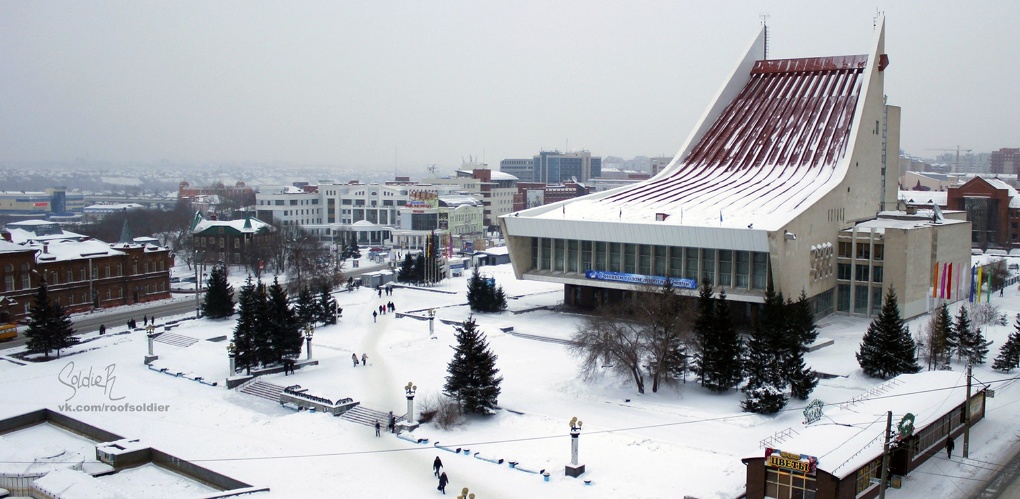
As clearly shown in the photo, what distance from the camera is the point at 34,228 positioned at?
92938 millimetres

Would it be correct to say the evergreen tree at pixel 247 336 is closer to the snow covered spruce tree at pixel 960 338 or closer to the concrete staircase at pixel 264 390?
the concrete staircase at pixel 264 390

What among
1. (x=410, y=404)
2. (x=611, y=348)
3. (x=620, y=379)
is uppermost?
(x=611, y=348)

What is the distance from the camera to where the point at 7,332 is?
138 ft

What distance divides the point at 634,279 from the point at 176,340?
22570mm

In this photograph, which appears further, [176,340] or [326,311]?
[326,311]

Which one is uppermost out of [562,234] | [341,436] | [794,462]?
[562,234]

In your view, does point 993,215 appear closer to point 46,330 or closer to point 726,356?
point 726,356

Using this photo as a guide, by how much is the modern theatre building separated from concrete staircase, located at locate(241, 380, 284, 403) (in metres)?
16.4

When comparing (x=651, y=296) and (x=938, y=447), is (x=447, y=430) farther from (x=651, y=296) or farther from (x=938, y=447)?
(x=938, y=447)

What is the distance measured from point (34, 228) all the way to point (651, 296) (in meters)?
82.0

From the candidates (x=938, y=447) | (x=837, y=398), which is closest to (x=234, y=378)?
(x=837, y=398)

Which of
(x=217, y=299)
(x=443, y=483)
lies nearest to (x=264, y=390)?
(x=443, y=483)

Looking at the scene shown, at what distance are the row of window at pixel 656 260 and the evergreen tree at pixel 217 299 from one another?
16.5 meters

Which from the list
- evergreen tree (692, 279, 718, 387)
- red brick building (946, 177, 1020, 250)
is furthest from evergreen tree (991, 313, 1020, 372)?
red brick building (946, 177, 1020, 250)
